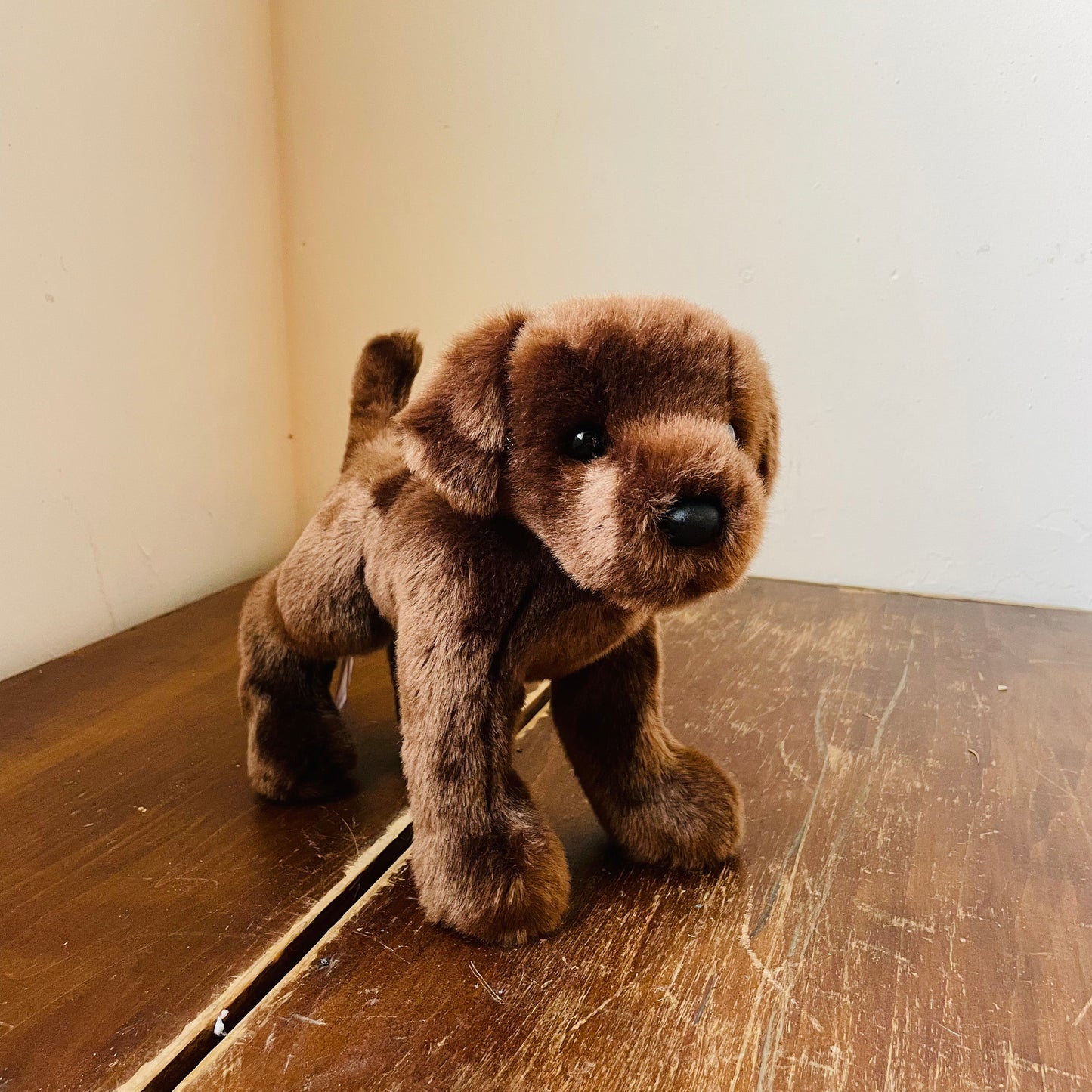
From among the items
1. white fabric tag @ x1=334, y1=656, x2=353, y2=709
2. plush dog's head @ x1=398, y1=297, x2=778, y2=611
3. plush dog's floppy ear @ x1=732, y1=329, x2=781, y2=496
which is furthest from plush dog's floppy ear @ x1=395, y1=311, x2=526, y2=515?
white fabric tag @ x1=334, y1=656, x2=353, y2=709

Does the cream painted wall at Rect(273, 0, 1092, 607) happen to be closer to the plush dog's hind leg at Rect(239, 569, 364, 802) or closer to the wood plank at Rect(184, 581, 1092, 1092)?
the wood plank at Rect(184, 581, 1092, 1092)

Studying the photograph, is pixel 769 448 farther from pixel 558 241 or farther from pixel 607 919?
pixel 558 241

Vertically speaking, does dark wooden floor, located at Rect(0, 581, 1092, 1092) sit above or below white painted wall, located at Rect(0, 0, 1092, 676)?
below

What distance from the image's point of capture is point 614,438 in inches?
18.1

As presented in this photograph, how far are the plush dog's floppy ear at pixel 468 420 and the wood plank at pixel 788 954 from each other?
0.24 metres

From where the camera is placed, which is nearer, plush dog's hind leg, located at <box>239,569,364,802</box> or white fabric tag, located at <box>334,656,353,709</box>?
plush dog's hind leg, located at <box>239,569,364,802</box>

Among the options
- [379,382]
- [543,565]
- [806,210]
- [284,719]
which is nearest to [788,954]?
[543,565]

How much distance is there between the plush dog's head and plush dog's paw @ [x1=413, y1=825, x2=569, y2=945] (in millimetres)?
153

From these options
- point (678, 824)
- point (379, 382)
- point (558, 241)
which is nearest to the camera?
point (678, 824)

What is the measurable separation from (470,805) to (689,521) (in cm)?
19

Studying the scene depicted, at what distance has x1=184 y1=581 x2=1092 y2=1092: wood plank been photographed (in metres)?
0.44

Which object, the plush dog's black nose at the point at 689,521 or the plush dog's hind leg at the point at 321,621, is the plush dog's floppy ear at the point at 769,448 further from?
the plush dog's hind leg at the point at 321,621

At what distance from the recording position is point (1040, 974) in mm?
497

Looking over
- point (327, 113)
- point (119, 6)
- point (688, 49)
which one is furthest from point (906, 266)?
point (119, 6)
